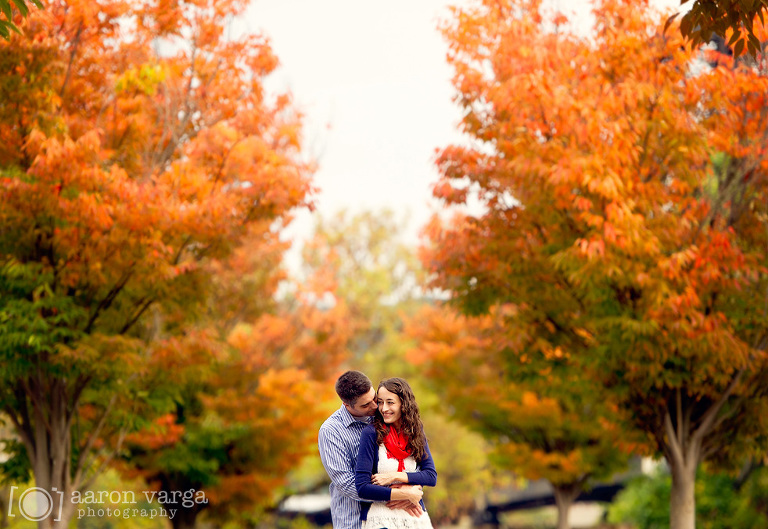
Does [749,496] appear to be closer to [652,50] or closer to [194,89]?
[652,50]

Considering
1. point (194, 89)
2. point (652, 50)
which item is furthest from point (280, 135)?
point (652, 50)

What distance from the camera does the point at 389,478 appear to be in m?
4.21

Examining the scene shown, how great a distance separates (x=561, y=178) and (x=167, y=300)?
199 inches

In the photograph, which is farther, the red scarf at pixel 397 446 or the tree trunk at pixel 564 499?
the tree trunk at pixel 564 499

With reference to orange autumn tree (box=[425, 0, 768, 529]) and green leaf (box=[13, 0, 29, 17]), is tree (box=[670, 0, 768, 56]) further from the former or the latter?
green leaf (box=[13, 0, 29, 17])

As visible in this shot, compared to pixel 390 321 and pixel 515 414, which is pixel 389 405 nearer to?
pixel 515 414

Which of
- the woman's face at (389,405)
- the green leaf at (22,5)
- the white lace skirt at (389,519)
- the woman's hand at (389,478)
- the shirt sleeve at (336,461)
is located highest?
the green leaf at (22,5)

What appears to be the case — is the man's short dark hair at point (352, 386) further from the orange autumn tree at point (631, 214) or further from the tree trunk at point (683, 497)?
the tree trunk at point (683, 497)

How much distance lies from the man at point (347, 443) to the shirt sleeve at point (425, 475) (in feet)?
0.45

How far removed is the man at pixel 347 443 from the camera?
434 centimetres

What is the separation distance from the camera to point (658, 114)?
8.78 m

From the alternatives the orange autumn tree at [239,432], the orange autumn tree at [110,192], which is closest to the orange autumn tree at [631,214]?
the orange autumn tree at [110,192]

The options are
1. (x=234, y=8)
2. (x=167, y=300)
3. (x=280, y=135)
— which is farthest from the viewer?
(x=280, y=135)

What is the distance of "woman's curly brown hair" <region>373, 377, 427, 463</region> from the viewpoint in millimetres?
4309
